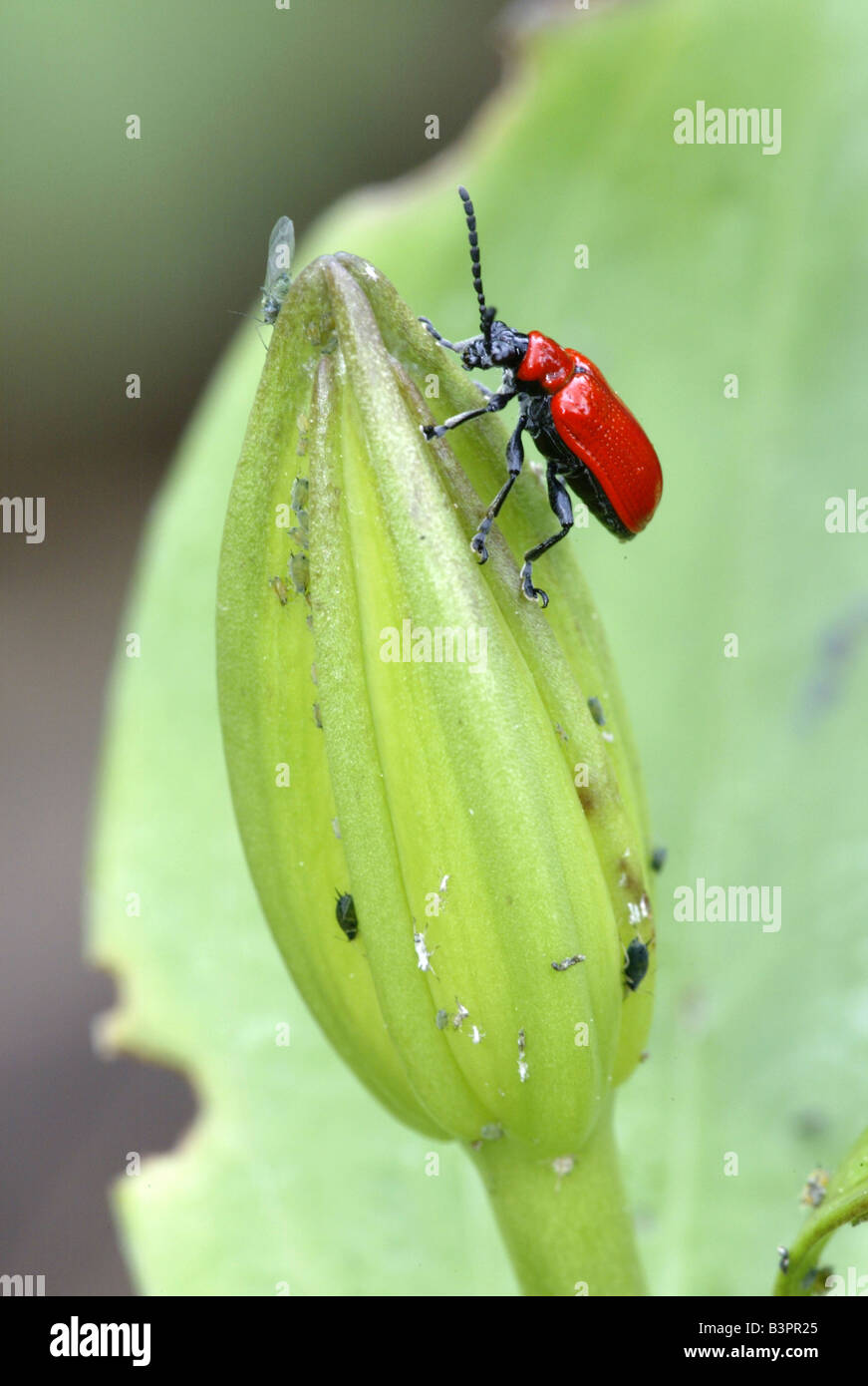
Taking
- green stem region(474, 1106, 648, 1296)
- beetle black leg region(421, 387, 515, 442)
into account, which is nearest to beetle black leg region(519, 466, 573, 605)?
beetle black leg region(421, 387, 515, 442)

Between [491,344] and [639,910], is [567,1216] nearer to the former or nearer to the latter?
[639,910]

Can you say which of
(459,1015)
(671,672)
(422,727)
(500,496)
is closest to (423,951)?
(459,1015)

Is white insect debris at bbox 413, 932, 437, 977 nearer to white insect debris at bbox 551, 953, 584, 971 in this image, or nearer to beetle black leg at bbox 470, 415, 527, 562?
white insect debris at bbox 551, 953, 584, 971

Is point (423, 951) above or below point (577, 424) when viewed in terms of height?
below

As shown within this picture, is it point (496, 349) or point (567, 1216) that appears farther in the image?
point (496, 349)

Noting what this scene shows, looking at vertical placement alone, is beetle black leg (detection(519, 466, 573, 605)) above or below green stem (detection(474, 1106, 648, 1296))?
above

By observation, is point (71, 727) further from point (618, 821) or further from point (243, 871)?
point (618, 821)
